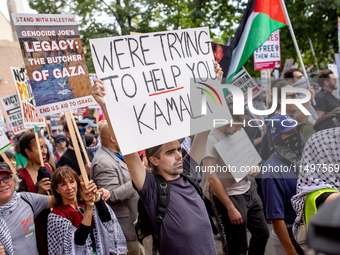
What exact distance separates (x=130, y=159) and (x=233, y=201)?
1.55 meters

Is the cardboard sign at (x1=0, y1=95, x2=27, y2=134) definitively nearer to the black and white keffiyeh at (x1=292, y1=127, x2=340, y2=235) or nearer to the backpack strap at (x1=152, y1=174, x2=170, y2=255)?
the backpack strap at (x1=152, y1=174, x2=170, y2=255)

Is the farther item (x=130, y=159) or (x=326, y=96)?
(x=326, y=96)

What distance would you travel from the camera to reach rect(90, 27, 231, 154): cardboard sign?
7.17ft

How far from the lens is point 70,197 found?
113 inches

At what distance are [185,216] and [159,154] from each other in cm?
49

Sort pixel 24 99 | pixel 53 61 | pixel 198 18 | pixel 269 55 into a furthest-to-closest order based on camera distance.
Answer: pixel 198 18
pixel 269 55
pixel 24 99
pixel 53 61

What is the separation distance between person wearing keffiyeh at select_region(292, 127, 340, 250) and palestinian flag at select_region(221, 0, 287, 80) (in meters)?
2.13

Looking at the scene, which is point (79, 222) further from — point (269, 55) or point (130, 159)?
point (269, 55)

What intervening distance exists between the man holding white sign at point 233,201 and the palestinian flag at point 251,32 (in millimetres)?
691

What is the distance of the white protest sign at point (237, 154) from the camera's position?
3178 mm

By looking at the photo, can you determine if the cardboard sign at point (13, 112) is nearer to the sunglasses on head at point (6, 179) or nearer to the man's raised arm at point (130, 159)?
the sunglasses on head at point (6, 179)

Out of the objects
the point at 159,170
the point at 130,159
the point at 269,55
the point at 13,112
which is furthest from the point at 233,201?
the point at 269,55

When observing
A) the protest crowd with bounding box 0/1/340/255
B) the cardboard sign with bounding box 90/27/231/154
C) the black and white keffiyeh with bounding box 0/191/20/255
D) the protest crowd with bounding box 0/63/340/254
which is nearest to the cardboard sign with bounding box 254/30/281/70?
the protest crowd with bounding box 0/1/340/255

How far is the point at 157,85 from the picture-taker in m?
2.39
